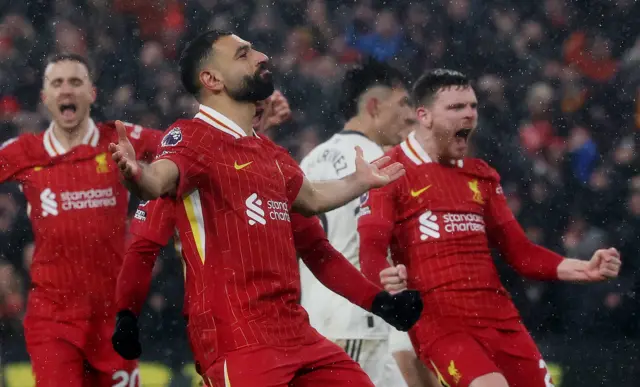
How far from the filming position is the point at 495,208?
5562mm

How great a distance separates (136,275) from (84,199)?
1.45 m

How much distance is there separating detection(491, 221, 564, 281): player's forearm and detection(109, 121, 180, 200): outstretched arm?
87.2 inches

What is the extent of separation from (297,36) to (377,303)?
6.06 m

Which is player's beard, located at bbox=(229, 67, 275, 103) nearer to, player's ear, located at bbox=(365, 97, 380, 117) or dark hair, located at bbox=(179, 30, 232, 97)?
dark hair, located at bbox=(179, 30, 232, 97)

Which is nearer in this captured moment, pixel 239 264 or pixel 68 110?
pixel 239 264

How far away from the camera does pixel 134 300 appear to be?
14.7 ft

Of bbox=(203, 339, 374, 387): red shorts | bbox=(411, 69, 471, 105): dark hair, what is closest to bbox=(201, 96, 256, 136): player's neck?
bbox=(203, 339, 374, 387): red shorts

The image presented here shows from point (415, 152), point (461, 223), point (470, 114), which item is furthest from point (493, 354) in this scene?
point (470, 114)

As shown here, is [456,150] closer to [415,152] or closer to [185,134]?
[415,152]

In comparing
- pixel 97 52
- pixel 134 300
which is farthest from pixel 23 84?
pixel 134 300

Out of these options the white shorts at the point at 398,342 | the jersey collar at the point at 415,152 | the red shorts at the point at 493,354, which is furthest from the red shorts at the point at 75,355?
the jersey collar at the point at 415,152

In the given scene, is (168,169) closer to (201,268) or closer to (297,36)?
(201,268)

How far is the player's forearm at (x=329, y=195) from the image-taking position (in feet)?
13.8

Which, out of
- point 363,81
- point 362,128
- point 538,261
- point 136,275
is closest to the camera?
point 136,275
